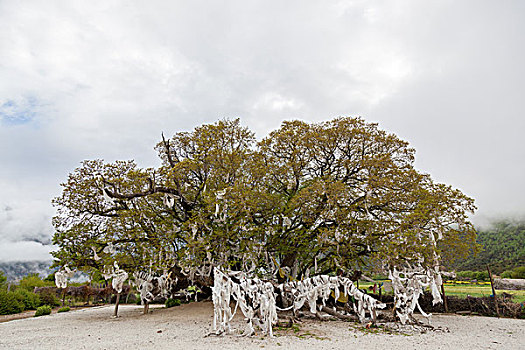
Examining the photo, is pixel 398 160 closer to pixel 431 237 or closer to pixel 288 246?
pixel 431 237

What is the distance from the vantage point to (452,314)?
560 inches

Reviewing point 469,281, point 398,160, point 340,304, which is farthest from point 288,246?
point 469,281

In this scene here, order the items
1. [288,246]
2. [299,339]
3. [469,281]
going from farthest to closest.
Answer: [469,281]
[288,246]
[299,339]

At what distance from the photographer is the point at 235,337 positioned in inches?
336

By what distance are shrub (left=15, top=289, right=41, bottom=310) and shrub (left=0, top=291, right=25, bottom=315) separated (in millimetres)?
656

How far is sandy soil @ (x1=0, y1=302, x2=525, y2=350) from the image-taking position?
7.72 metres

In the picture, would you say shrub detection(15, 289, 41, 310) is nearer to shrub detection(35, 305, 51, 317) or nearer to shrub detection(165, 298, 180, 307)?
shrub detection(35, 305, 51, 317)

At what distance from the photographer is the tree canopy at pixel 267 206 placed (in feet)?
35.8

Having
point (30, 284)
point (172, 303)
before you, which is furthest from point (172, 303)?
point (30, 284)

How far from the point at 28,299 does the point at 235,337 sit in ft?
52.9

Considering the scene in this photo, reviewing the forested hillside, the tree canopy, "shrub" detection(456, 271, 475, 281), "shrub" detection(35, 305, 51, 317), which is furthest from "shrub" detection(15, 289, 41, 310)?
the forested hillside

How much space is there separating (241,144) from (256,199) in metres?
3.22

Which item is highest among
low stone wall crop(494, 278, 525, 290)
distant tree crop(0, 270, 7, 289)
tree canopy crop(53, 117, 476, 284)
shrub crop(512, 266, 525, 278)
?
tree canopy crop(53, 117, 476, 284)

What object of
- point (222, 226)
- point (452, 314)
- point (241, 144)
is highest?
point (241, 144)
